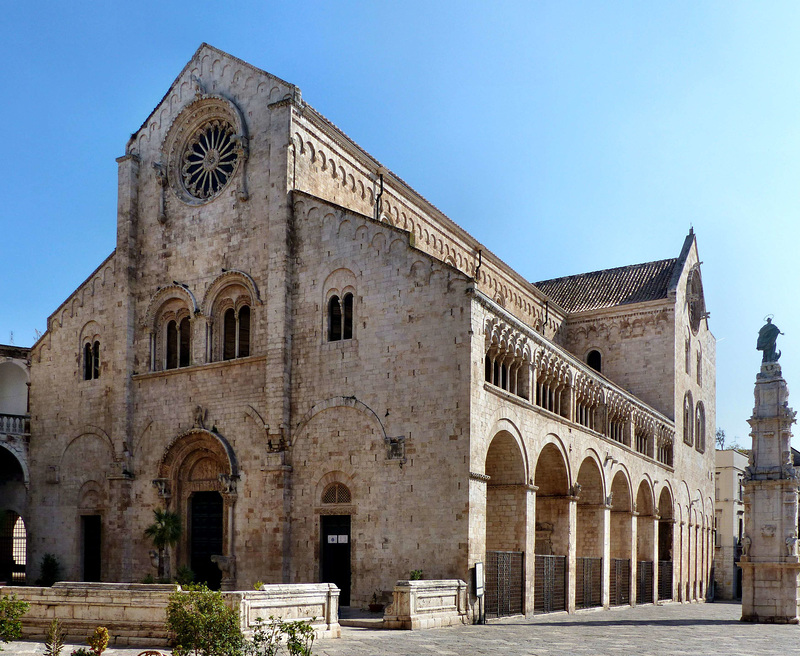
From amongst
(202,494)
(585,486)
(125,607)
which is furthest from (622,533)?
(125,607)

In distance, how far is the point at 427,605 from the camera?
19578 millimetres

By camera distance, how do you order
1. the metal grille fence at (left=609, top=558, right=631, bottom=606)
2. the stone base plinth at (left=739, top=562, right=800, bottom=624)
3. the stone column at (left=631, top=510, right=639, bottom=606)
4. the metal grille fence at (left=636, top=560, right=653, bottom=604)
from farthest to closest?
1. the metal grille fence at (left=636, top=560, right=653, bottom=604)
2. the stone column at (left=631, top=510, right=639, bottom=606)
3. the metal grille fence at (left=609, top=558, right=631, bottom=606)
4. the stone base plinth at (left=739, top=562, right=800, bottom=624)

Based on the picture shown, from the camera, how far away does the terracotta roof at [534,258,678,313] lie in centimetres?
4262

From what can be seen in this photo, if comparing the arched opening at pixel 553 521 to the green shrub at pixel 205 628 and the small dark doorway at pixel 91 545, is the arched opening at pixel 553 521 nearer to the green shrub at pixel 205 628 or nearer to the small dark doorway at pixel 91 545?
the small dark doorway at pixel 91 545

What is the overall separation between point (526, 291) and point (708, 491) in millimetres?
16433

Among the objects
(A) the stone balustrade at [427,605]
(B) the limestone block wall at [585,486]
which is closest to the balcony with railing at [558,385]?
(B) the limestone block wall at [585,486]

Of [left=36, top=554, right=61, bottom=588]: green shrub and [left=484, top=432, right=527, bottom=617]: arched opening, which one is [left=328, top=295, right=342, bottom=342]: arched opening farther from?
[left=36, top=554, right=61, bottom=588]: green shrub

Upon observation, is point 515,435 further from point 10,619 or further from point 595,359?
point 595,359

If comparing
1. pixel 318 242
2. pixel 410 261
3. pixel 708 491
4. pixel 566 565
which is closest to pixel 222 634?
pixel 410 261

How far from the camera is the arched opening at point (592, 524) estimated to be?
98.5ft

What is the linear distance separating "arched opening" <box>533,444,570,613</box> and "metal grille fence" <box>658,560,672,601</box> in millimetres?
12321

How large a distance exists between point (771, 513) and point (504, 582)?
8839mm

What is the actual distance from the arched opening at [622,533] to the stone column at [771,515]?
22.6ft

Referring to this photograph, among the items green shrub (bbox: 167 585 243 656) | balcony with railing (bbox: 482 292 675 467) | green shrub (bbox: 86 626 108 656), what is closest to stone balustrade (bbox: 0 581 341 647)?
green shrub (bbox: 167 585 243 656)
